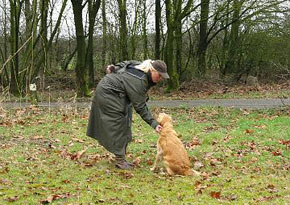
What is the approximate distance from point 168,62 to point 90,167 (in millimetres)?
14564

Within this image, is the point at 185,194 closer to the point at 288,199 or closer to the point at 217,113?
the point at 288,199

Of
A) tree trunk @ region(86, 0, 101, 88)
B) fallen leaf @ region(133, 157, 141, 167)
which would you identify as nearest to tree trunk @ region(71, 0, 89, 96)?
tree trunk @ region(86, 0, 101, 88)

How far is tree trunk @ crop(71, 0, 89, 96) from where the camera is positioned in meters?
18.1

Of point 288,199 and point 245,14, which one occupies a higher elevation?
point 245,14

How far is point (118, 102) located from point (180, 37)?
52.6 ft

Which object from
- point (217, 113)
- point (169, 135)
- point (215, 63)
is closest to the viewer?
point (169, 135)

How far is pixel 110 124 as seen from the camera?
6516 mm

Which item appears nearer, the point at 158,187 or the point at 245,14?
the point at 158,187

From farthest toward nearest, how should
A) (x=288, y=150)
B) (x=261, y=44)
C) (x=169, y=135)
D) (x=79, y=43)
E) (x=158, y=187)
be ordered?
(x=261, y=44)
(x=79, y=43)
(x=288, y=150)
(x=169, y=135)
(x=158, y=187)

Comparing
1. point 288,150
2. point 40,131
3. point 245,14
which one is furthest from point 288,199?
point 245,14

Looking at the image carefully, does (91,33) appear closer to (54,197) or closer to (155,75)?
(155,75)

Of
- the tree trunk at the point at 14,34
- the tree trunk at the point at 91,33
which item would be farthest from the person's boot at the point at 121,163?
the tree trunk at the point at 91,33

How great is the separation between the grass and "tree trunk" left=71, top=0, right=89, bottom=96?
702 cm

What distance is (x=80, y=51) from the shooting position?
18422 mm
